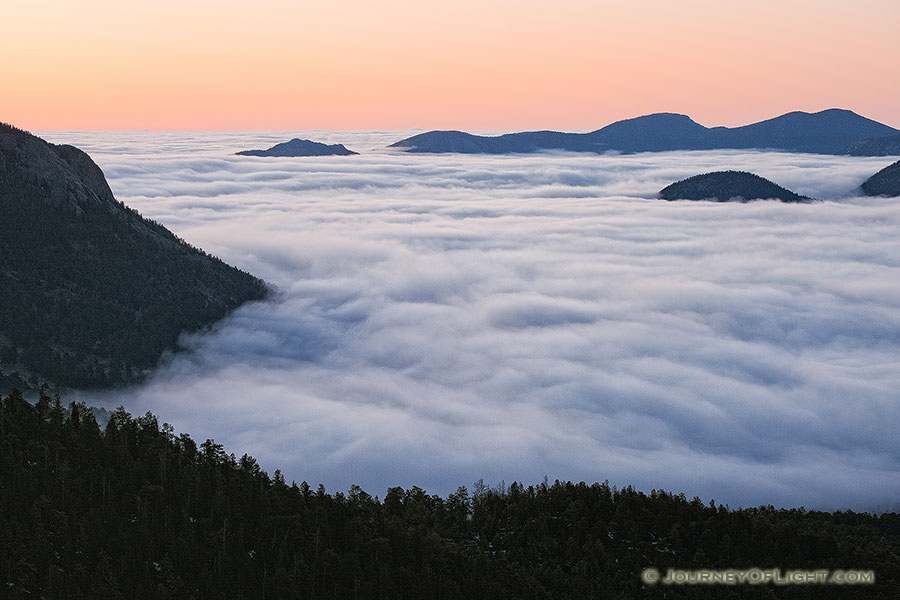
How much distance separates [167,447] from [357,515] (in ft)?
78.1

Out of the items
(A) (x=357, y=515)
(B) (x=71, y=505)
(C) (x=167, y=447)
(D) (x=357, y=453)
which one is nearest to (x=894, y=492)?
(D) (x=357, y=453)

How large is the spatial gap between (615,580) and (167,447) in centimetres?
5058

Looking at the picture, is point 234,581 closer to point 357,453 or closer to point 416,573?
point 416,573

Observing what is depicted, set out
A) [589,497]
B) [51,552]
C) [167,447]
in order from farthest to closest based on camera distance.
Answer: [589,497], [167,447], [51,552]

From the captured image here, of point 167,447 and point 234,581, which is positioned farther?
point 167,447

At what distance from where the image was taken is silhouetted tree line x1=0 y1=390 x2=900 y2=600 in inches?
2758

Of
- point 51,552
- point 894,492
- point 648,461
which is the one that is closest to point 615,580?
point 51,552

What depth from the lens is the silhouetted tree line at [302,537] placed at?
2758 inches

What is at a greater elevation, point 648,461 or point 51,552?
point 51,552

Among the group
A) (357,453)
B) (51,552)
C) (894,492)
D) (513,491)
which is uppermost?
(51,552)

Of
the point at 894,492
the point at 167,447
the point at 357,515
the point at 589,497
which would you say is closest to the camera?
the point at 357,515

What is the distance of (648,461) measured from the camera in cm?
19888

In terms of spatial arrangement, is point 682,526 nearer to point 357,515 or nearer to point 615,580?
point 615,580

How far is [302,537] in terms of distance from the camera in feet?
258
